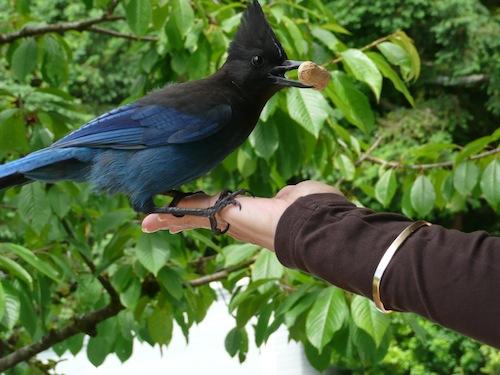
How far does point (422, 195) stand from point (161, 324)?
0.79 meters

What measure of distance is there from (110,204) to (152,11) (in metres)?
0.71

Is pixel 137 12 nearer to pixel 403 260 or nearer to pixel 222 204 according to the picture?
pixel 222 204

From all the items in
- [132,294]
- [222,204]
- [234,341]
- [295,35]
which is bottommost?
[234,341]

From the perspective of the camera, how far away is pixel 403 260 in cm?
110

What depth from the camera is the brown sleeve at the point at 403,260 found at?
3.40 feet

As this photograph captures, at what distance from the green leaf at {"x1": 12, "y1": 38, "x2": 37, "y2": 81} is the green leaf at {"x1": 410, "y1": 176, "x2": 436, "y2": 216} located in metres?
1.09

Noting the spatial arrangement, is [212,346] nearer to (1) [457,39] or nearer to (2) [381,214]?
(1) [457,39]

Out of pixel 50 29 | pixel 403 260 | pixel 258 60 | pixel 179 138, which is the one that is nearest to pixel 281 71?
pixel 258 60

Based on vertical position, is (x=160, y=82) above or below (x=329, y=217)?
below

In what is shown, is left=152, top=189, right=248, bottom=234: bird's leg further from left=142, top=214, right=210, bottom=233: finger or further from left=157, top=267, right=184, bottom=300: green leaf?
left=157, top=267, right=184, bottom=300: green leaf

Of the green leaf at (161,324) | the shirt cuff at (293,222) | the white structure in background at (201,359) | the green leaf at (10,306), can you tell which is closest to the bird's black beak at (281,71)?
the shirt cuff at (293,222)

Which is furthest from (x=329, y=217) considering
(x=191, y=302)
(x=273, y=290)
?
(x=191, y=302)

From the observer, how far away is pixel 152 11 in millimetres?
2141

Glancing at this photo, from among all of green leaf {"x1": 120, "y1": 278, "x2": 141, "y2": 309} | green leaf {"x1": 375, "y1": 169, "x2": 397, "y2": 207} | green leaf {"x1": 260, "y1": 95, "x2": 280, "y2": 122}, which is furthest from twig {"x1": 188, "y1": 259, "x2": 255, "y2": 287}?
green leaf {"x1": 260, "y1": 95, "x2": 280, "y2": 122}
